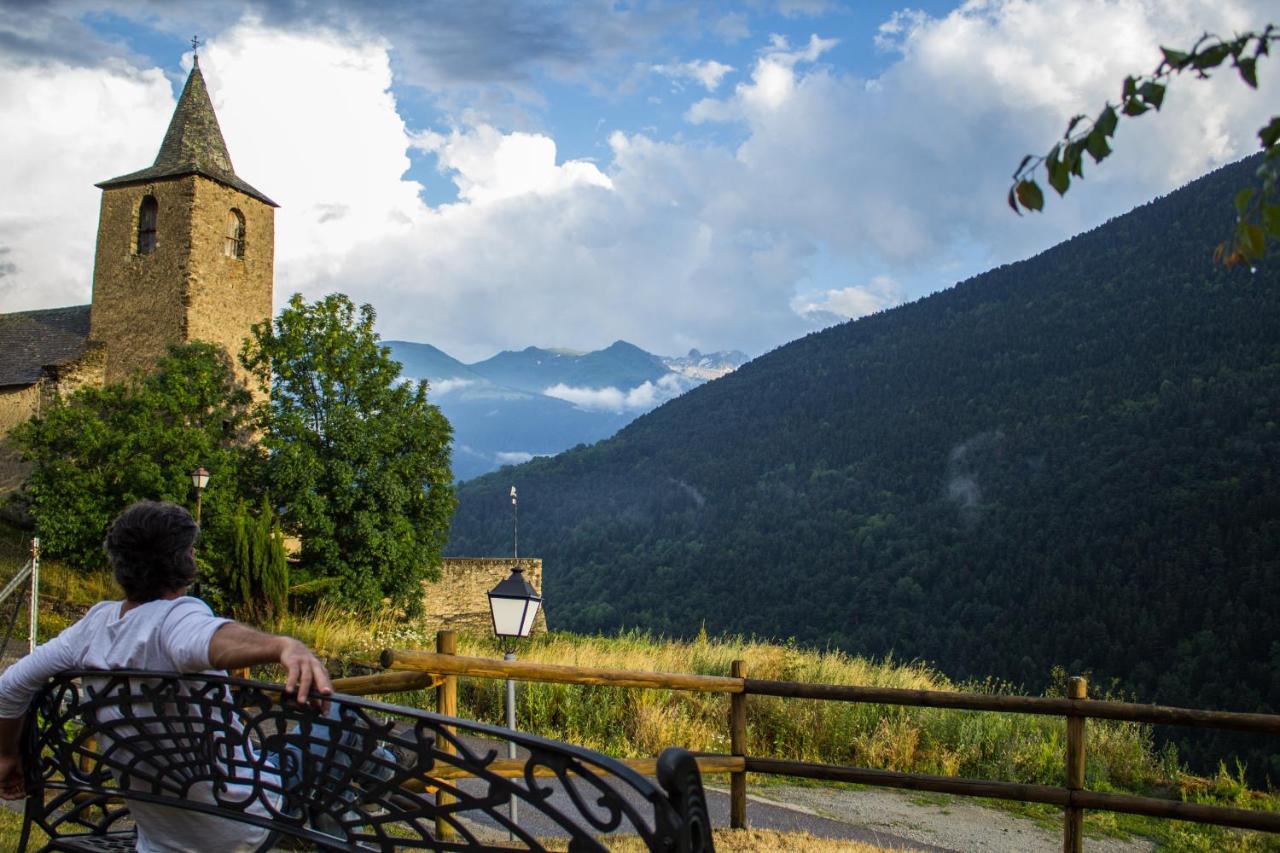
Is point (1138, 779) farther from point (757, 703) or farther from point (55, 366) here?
point (55, 366)

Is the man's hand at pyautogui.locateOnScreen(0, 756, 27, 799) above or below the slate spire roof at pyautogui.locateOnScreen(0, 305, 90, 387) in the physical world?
below

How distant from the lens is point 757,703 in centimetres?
1079

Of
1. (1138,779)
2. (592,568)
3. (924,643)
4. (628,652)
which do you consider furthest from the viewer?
(592,568)

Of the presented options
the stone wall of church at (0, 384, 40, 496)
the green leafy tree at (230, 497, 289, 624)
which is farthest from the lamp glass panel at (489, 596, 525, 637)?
the stone wall of church at (0, 384, 40, 496)

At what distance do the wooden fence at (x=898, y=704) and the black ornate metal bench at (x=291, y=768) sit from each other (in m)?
2.06

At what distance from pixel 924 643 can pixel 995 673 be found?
594 centimetres

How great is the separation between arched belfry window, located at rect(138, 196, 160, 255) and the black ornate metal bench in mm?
31053

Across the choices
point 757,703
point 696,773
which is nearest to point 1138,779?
point 757,703

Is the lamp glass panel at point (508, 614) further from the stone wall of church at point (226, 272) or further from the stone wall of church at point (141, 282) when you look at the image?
the stone wall of church at point (141, 282)

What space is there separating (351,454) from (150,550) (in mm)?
24028

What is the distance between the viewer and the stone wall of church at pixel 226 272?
1176 inches

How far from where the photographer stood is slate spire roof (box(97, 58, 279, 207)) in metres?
31.0

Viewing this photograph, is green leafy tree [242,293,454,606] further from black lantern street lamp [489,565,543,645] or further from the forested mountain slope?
the forested mountain slope

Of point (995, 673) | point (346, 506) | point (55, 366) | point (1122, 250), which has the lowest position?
point (995, 673)
